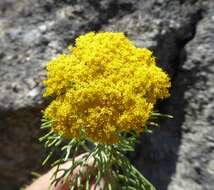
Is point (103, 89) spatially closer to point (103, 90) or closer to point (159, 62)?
point (103, 90)

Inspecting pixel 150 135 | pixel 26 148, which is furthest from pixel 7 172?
pixel 150 135

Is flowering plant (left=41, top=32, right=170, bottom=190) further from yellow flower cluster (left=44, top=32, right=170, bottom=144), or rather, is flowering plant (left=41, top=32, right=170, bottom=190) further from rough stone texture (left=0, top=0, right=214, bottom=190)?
rough stone texture (left=0, top=0, right=214, bottom=190)

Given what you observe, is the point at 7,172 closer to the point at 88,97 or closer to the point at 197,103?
the point at 197,103

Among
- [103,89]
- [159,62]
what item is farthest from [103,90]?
[159,62]

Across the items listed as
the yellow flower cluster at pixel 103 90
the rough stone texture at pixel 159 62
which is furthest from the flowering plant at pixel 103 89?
the rough stone texture at pixel 159 62

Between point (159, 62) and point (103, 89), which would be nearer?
point (103, 89)

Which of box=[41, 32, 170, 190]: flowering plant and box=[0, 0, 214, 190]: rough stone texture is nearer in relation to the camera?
box=[41, 32, 170, 190]: flowering plant

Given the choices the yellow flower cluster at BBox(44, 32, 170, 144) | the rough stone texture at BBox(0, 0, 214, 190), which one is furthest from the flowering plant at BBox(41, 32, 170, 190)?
the rough stone texture at BBox(0, 0, 214, 190)
